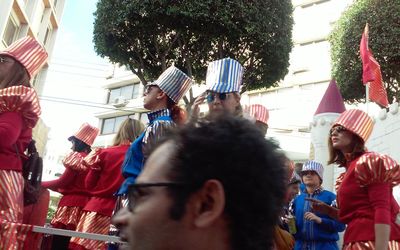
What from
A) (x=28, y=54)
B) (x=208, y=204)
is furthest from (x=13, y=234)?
(x=208, y=204)

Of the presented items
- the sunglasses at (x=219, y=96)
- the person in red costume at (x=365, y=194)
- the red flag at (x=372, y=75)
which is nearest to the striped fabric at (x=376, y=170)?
the person in red costume at (x=365, y=194)

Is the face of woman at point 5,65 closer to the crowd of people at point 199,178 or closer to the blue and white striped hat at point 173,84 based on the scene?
the crowd of people at point 199,178

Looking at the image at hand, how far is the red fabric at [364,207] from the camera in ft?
8.73

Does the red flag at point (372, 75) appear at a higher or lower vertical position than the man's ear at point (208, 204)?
higher

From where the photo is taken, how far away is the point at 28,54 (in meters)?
3.02

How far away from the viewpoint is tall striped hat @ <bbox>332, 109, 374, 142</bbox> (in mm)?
3207

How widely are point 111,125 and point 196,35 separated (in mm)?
26875

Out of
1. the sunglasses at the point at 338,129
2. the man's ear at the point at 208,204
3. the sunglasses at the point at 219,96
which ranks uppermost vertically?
the sunglasses at the point at 219,96

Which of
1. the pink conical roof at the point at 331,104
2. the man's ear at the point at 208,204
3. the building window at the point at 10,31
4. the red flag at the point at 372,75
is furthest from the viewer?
the building window at the point at 10,31

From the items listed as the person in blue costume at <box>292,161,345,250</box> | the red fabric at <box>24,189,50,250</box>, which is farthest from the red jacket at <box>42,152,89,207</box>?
the person in blue costume at <box>292,161,345,250</box>

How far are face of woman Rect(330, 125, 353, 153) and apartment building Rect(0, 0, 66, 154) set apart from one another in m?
15.3

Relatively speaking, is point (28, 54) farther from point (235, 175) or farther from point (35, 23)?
point (35, 23)

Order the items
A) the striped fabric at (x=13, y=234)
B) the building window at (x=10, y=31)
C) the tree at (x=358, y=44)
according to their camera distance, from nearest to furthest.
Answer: the striped fabric at (x=13, y=234) → the tree at (x=358, y=44) → the building window at (x=10, y=31)

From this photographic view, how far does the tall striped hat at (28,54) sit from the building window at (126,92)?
32.0 metres
